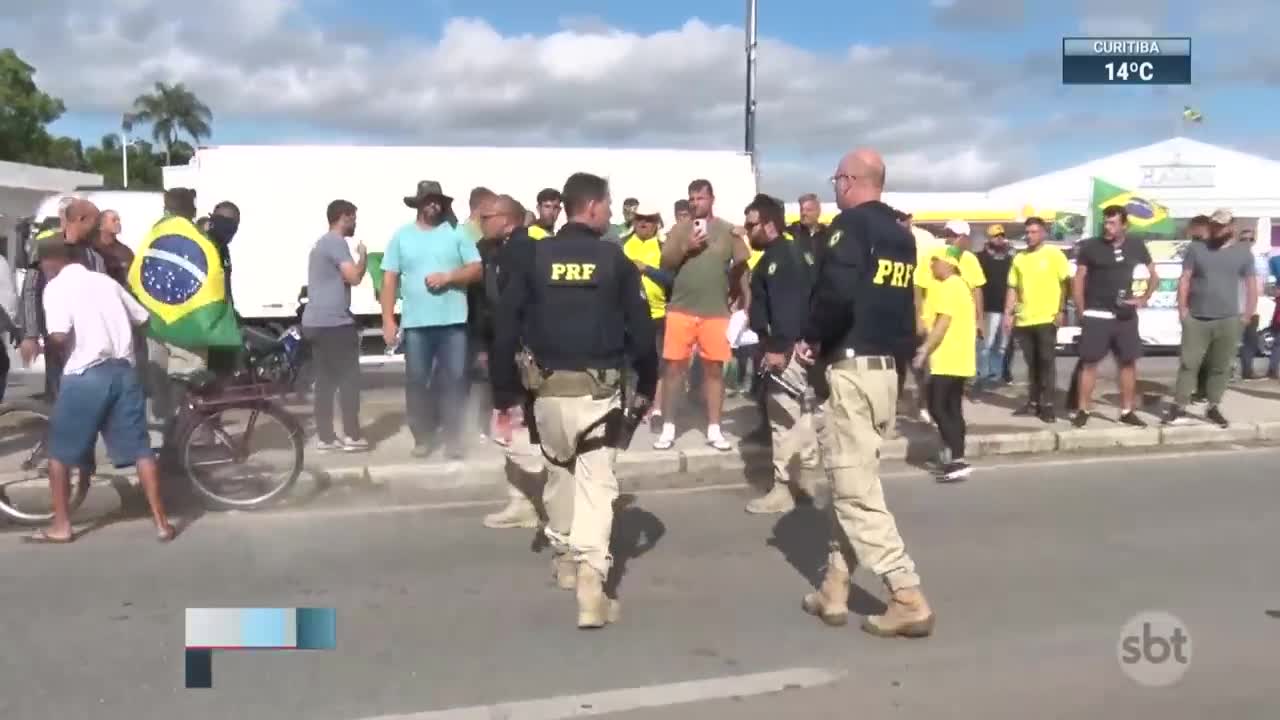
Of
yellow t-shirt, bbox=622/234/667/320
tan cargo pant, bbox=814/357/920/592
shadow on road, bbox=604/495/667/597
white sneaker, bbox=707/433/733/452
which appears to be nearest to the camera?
tan cargo pant, bbox=814/357/920/592

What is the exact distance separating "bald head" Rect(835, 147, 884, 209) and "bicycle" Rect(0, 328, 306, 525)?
406 cm

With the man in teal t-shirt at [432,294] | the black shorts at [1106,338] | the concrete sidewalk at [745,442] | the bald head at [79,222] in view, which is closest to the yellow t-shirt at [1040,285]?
the black shorts at [1106,338]

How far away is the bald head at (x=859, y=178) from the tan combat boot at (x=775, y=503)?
9.20 ft

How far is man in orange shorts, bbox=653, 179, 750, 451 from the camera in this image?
8.33 m

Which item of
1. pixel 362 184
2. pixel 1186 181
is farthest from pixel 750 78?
pixel 1186 181

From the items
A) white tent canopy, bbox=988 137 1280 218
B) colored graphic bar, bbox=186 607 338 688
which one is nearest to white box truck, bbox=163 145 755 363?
colored graphic bar, bbox=186 607 338 688

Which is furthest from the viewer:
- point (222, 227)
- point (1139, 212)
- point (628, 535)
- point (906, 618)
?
point (1139, 212)

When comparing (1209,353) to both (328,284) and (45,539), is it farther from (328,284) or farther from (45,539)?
(45,539)

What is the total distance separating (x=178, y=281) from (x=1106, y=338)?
7.46 meters

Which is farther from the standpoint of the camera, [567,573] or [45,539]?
[45,539]

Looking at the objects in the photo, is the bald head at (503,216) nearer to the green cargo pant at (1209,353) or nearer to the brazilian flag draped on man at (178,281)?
the brazilian flag draped on man at (178,281)

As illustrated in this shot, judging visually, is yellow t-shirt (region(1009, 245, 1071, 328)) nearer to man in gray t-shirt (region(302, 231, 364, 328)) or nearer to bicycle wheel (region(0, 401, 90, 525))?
man in gray t-shirt (region(302, 231, 364, 328))

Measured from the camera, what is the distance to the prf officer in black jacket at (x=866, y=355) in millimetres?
4992

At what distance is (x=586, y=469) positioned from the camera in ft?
17.1
